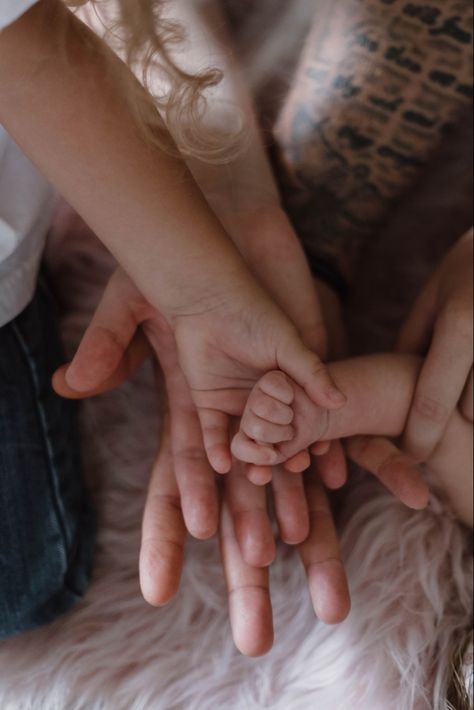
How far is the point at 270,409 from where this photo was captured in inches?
21.4

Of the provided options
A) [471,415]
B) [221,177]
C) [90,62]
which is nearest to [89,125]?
[90,62]

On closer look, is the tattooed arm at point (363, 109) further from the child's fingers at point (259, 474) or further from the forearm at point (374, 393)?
the child's fingers at point (259, 474)

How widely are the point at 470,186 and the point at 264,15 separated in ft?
1.00

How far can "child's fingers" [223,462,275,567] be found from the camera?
586mm

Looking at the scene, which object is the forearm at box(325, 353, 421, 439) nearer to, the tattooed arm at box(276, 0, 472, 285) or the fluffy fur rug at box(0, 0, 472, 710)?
the fluffy fur rug at box(0, 0, 472, 710)

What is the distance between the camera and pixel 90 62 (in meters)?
0.52

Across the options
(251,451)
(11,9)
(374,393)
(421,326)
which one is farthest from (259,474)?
(11,9)

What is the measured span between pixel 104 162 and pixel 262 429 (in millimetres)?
211


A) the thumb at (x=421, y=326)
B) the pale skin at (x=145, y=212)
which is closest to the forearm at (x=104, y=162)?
the pale skin at (x=145, y=212)

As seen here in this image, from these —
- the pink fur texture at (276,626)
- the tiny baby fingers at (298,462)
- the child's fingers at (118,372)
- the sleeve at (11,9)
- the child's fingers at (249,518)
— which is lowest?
the pink fur texture at (276,626)

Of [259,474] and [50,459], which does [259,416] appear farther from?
[50,459]

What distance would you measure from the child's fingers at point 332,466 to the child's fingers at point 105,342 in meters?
0.18

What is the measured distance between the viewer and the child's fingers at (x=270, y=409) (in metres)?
0.54

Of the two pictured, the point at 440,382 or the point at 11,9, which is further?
the point at 440,382
